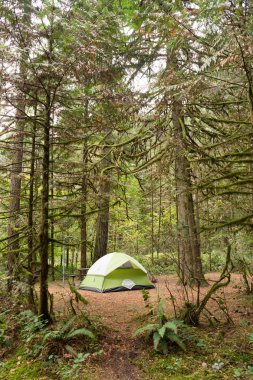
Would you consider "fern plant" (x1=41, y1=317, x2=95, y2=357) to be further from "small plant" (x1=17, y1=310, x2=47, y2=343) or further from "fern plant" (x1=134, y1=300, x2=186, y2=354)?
"fern plant" (x1=134, y1=300, x2=186, y2=354)

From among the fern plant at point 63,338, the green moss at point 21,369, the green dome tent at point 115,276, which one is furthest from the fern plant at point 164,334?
the green dome tent at point 115,276

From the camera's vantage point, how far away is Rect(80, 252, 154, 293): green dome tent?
9.68 m

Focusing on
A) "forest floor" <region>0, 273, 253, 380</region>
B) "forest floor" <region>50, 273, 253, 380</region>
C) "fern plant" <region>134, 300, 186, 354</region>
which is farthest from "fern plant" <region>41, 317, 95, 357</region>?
"fern plant" <region>134, 300, 186, 354</region>

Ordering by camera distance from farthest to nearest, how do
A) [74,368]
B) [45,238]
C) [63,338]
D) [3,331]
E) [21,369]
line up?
[45,238]
[3,331]
[63,338]
[21,369]
[74,368]

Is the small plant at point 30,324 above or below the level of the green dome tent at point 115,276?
below

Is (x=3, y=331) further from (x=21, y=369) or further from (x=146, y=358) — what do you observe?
(x=146, y=358)

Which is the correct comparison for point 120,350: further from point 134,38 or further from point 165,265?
point 165,265

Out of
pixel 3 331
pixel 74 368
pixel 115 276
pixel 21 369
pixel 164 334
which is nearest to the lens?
pixel 74 368

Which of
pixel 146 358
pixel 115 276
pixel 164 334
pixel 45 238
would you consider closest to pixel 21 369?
pixel 146 358

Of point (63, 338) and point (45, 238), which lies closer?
point (63, 338)

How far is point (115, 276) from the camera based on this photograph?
9.88 metres

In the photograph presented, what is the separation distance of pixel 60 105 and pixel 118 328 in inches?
189

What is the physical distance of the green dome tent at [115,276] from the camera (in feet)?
31.8

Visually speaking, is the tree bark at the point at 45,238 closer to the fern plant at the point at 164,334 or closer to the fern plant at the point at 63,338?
the fern plant at the point at 63,338
